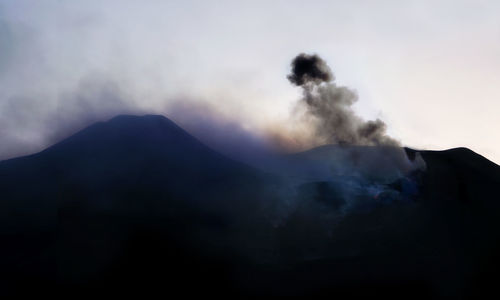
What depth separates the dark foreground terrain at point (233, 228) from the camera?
3969 cm

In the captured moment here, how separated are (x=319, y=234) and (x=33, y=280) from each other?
30118mm

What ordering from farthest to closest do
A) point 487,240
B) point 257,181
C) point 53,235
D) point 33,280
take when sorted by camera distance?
point 257,181, point 487,240, point 53,235, point 33,280

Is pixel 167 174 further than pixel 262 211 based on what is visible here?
Yes

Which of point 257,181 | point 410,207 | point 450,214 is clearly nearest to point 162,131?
point 257,181

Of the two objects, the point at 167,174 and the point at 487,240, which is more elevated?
the point at 167,174

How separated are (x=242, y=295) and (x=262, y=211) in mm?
10461

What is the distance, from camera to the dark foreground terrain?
1563 inches

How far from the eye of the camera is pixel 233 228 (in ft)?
145

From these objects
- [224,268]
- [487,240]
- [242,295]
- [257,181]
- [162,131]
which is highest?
[162,131]

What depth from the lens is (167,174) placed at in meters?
51.5

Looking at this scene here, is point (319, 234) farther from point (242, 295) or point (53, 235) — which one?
point (53, 235)

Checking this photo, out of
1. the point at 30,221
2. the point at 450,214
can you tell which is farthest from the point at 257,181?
the point at 30,221

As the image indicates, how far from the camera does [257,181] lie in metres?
49.8

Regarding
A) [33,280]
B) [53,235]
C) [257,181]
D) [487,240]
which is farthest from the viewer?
[257,181]
